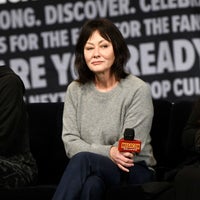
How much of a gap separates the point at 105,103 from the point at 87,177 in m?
0.63

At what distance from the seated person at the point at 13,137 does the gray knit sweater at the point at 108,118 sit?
0.26m

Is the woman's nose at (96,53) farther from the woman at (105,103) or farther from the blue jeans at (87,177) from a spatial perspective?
the blue jeans at (87,177)

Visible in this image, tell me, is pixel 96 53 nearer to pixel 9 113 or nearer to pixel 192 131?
pixel 9 113

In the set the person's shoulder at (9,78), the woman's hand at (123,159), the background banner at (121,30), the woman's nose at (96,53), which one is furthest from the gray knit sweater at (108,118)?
the background banner at (121,30)

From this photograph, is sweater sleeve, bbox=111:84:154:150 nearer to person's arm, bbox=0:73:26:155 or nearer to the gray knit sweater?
the gray knit sweater

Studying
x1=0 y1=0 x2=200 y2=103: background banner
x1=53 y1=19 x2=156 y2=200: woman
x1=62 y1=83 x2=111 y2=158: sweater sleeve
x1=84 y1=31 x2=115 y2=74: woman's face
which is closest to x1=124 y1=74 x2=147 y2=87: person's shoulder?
x1=53 y1=19 x2=156 y2=200: woman

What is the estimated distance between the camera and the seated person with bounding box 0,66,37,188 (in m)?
3.88

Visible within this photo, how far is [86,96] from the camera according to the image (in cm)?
417

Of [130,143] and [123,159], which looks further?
[123,159]

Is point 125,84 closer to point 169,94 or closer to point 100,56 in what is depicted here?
point 100,56

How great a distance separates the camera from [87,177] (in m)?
3.61

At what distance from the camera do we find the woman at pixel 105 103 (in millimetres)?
3953

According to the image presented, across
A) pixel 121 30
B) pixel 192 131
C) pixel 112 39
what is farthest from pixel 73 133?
pixel 121 30

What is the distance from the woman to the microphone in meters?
0.34
